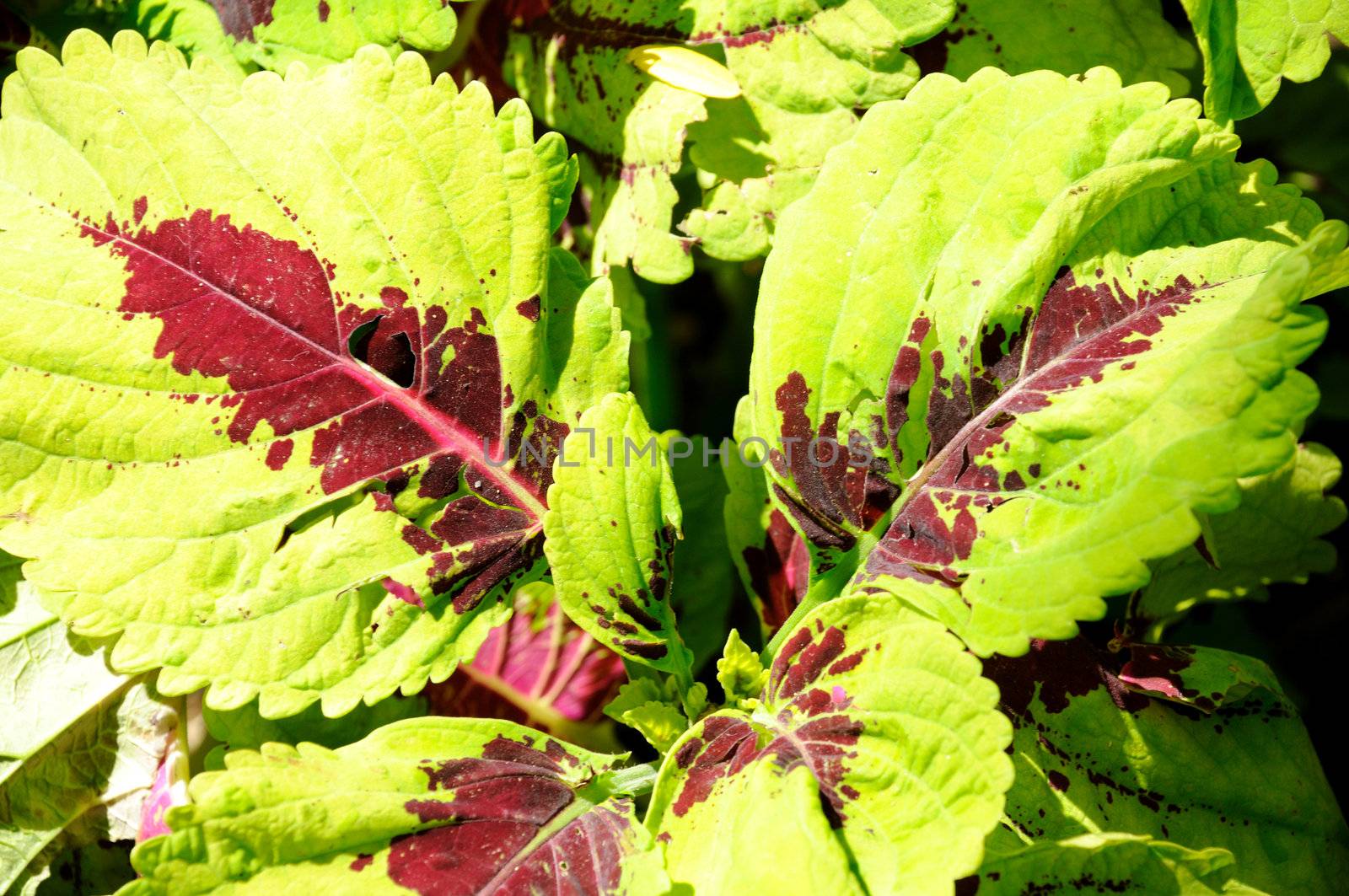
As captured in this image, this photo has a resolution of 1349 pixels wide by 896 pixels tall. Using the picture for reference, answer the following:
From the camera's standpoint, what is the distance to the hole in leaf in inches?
36.3

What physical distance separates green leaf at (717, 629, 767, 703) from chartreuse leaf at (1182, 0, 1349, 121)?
1.99ft

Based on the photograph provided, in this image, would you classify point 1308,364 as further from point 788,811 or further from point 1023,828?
point 788,811

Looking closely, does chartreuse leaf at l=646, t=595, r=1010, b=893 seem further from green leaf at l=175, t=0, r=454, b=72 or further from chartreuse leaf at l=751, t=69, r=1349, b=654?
green leaf at l=175, t=0, r=454, b=72

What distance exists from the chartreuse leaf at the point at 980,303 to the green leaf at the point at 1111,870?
19 cm

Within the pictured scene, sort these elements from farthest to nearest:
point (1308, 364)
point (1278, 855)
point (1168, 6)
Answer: point (1308, 364) → point (1168, 6) → point (1278, 855)

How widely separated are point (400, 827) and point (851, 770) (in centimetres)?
32

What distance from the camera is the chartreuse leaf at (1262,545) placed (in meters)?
1.10

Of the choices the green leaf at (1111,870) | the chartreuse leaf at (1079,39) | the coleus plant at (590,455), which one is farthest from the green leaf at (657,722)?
the chartreuse leaf at (1079,39)

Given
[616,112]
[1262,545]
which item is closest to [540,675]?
[616,112]

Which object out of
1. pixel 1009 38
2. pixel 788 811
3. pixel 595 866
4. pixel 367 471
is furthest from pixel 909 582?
pixel 1009 38

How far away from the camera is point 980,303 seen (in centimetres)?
86

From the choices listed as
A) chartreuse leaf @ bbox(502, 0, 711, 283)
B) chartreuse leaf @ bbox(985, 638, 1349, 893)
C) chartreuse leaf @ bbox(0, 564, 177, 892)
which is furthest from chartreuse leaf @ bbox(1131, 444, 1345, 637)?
chartreuse leaf @ bbox(0, 564, 177, 892)

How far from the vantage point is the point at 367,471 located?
0.91 metres

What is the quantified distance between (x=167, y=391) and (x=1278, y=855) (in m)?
1.00
